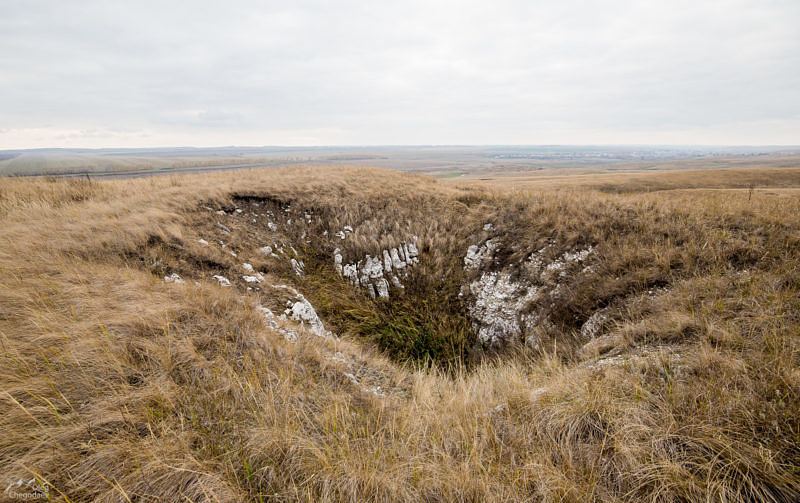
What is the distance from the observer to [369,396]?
4176 mm

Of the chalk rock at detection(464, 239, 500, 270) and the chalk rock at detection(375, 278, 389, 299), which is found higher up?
the chalk rock at detection(464, 239, 500, 270)

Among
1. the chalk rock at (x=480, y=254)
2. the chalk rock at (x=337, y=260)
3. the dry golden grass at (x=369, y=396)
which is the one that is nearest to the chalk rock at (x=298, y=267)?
the chalk rock at (x=337, y=260)

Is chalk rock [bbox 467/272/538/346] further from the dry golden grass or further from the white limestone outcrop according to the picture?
the white limestone outcrop

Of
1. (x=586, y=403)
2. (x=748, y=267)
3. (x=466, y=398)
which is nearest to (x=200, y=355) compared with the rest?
(x=466, y=398)

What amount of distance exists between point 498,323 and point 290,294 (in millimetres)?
6272

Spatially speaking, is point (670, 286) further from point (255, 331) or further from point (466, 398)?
point (255, 331)

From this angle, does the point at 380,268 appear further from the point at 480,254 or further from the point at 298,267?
the point at 480,254

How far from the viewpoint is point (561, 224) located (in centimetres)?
1007

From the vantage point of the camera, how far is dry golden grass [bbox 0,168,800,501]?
2.47 meters

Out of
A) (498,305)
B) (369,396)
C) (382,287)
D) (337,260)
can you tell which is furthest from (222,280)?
(498,305)

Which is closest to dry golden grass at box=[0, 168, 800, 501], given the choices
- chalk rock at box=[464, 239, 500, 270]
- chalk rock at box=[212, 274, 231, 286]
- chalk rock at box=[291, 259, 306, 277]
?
chalk rock at box=[212, 274, 231, 286]

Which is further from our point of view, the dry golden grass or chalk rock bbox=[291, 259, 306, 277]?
chalk rock bbox=[291, 259, 306, 277]

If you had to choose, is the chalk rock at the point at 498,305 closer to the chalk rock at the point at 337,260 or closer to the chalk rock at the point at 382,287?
the chalk rock at the point at 382,287

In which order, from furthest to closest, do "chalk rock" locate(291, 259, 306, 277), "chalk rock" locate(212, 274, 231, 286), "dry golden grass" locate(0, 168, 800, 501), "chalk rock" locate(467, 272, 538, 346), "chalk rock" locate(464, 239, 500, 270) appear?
"chalk rock" locate(464, 239, 500, 270)
"chalk rock" locate(291, 259, 306, 277)
"chalk rock" locate(467, 272, 538, 346)
"chalk rock" locate(212, 274, 231, 286)
"dry golden grass" locate(0, 168, 800, 501)
